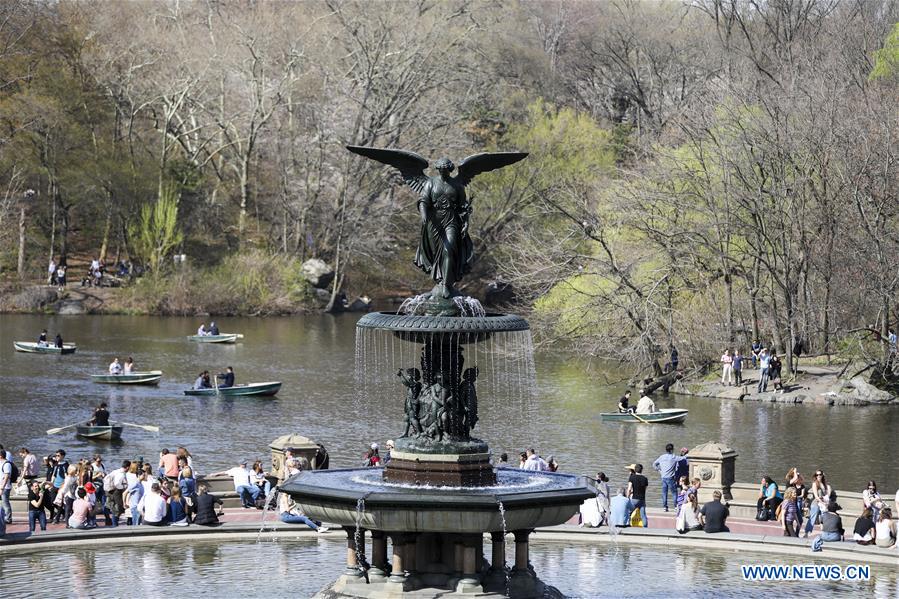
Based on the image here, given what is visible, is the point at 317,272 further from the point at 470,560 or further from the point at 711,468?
the point at 470,560

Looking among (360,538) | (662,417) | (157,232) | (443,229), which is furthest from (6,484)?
(157,232)

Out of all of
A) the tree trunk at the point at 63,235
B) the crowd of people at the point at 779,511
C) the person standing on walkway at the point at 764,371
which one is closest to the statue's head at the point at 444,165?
the crowd of people at the point at 779,511

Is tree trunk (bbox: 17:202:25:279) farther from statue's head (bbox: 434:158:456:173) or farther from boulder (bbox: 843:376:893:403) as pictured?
statue's head (bbox: 434:158:456:173)

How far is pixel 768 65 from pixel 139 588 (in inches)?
2248

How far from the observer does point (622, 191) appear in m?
60.3

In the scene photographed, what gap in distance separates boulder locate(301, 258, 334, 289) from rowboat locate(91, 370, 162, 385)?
34.2m

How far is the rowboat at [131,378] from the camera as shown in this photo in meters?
57.7

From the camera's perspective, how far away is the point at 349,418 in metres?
49.2

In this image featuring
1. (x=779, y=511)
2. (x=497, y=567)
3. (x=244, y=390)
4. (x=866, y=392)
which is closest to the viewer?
(x=497, y=567)

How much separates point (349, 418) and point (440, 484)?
27387 mm

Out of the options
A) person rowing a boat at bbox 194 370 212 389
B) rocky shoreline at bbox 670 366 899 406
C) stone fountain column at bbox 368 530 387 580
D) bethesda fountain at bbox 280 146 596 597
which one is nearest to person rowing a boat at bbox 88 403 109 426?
person rowing a boat at bbox 194 370 212 389

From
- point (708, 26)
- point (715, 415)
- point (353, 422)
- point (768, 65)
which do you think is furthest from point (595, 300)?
point (708, 26)

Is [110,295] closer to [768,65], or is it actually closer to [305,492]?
[768,65]

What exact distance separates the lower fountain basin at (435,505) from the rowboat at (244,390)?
3347 cm
